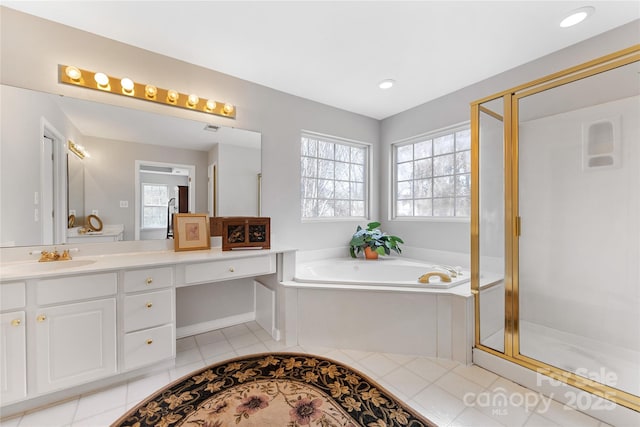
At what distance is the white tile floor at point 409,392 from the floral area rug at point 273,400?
105mm

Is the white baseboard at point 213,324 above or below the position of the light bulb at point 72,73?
below

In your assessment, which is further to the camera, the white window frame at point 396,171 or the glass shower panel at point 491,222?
the white window frame at point 396,171

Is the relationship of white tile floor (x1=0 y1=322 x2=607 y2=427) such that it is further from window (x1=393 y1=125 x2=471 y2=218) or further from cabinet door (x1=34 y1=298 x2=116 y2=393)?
window (x1=393 y1=125 x2=471 y2=218)

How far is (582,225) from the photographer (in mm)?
2006

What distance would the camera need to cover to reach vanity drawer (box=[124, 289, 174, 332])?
5.43 ft

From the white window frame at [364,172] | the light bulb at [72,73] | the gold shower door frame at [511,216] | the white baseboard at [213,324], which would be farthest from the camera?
the white window frame at [364,172]

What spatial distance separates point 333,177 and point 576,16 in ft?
7.89

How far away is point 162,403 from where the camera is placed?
1.52m

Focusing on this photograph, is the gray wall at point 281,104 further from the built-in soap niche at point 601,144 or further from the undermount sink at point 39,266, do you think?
the undermount sink at point 39,266

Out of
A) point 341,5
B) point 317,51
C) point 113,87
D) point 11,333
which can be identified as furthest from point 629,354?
point 113,87

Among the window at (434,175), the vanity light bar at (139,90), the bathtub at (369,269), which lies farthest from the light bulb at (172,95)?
the window at (434,175)

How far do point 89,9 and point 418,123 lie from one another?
308cm

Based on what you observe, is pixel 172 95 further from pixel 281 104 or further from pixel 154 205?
pixel 281 104

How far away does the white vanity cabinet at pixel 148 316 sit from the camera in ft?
5.43
